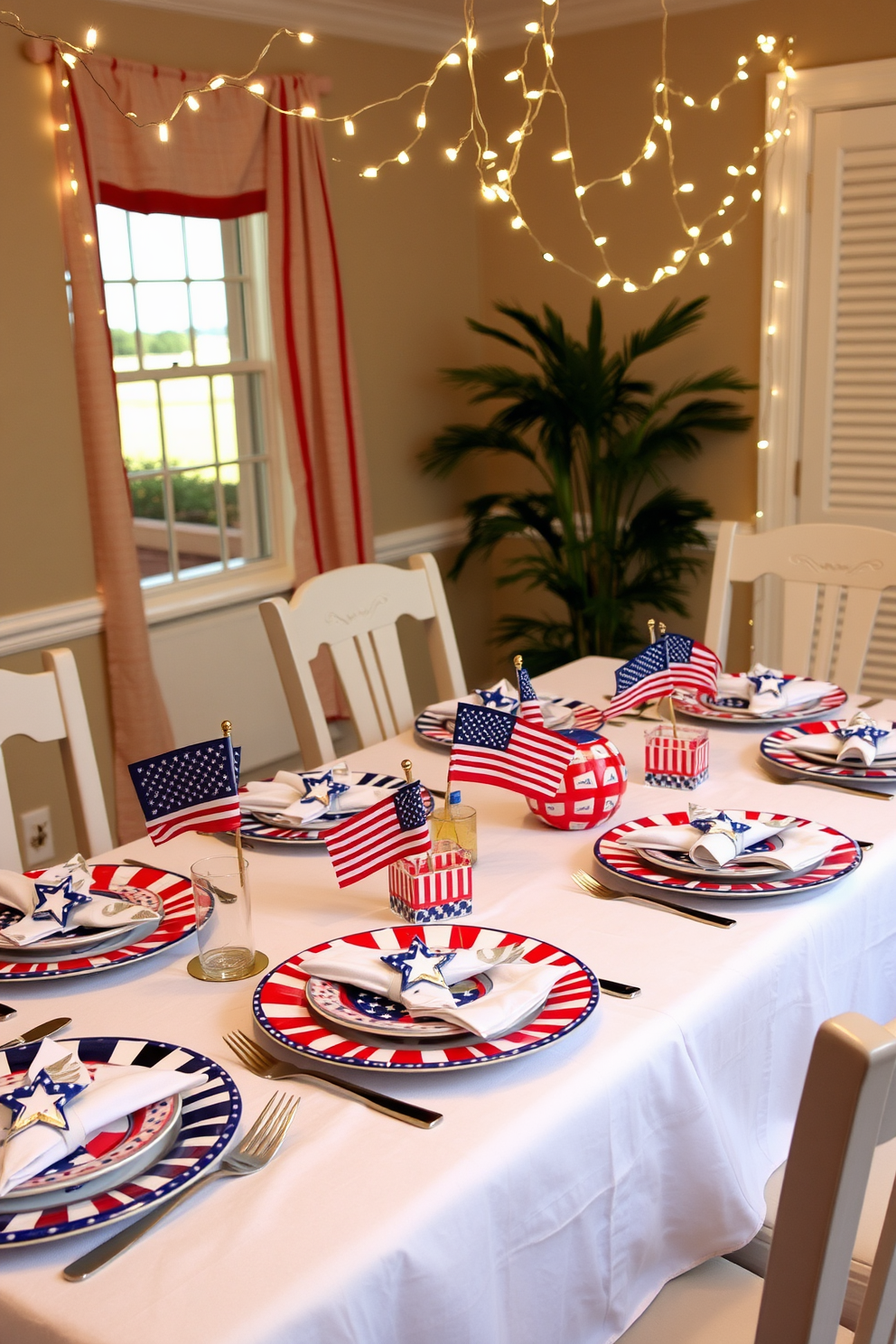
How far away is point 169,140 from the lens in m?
3.46

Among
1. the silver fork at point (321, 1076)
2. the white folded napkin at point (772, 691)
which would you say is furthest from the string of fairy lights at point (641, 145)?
the silver fork at point (321, 1076)

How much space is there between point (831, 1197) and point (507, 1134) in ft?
1.12

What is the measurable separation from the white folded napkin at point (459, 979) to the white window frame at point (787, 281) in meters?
3.08

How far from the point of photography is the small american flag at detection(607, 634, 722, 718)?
198cm

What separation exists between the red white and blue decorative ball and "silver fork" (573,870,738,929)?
14 cm

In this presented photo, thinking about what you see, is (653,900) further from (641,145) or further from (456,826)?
(641,145)

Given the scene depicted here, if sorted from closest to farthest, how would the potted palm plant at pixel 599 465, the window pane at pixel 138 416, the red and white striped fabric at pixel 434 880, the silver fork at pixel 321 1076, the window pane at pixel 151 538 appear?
the silver fork at pixel 321 1076 < the red and white striped fabric at pixel 434 880 < the window pane at pixel 138 416 < the potted palm plant at pixel 599 465 < the window pane at pixel 151 538

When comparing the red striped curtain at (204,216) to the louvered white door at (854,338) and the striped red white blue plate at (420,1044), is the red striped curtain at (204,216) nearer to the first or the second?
the louvered white door at (854,338)

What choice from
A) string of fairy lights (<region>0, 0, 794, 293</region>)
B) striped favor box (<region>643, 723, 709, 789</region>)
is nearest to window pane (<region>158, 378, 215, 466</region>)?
string of fairy lights (<region>0, 0, 794, 293</region>)

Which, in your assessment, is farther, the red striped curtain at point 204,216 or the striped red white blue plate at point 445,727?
the red striped curtain at point 204,216

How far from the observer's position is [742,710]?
2.23 m

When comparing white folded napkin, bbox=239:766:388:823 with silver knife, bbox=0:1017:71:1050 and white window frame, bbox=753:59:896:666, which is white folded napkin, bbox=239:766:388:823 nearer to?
silver knife, bbox=0:1017:71:1050

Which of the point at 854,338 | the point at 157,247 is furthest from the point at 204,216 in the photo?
the point at 854,338

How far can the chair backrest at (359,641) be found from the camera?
232 cm
